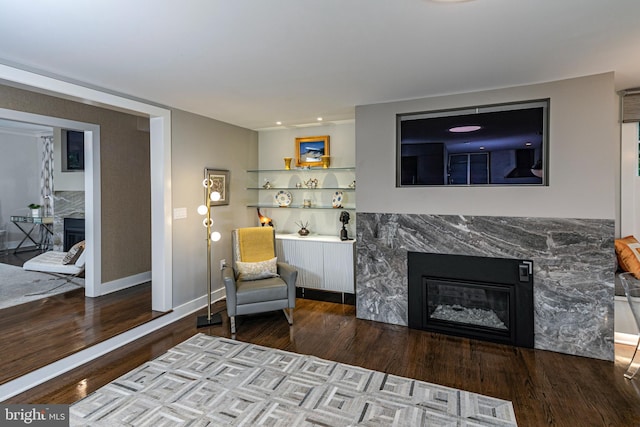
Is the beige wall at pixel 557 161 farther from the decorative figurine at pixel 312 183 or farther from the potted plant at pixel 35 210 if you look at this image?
the potted plant at pixel 35 210

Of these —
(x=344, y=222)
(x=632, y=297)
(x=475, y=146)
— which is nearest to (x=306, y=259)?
(x=344, y=222)

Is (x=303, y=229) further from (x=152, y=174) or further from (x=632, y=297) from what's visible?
(x=632, y=297)


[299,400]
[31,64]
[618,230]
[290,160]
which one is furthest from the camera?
[290,160]

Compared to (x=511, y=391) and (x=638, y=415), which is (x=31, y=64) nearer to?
(x=511, y=391)

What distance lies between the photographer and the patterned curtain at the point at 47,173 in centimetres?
712

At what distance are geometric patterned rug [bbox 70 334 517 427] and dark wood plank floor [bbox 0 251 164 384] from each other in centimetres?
67

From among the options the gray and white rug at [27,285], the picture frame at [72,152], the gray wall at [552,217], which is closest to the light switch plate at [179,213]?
the gray and white rug at [27,285]

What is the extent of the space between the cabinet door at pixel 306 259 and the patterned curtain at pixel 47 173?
5937mm

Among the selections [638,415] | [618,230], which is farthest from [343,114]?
[638,415]

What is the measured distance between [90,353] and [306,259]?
8.46 feet

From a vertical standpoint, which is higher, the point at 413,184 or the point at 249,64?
the point at 249,64

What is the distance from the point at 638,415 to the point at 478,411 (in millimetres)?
1029

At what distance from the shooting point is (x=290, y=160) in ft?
16.2

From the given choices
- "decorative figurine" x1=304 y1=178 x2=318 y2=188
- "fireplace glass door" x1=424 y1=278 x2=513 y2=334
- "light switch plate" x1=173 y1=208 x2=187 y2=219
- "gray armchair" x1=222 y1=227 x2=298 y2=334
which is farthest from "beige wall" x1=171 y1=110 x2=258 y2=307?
"fireplace glass door" x1=424 y1=278 x2=513 y2=334
